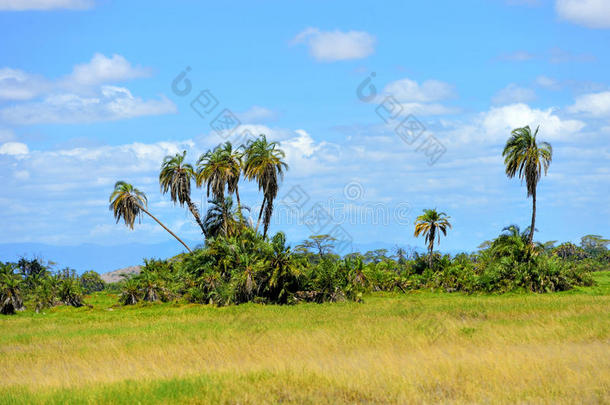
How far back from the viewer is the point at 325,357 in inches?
725

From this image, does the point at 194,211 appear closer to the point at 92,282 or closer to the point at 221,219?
the point at 221,219

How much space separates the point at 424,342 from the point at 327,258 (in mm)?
21834

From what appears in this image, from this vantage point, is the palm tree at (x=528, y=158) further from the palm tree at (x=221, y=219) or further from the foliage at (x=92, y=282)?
the foliage at (x=92, y=282)

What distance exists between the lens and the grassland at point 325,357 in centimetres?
1346

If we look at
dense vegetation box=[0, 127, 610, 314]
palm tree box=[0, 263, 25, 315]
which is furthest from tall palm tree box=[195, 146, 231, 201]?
palm tree box=[0, 263, 25, 315]

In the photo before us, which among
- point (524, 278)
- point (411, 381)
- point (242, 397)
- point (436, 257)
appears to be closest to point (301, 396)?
point (242, 397)

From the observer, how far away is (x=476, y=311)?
3009 cm

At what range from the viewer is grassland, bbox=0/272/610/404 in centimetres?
1346

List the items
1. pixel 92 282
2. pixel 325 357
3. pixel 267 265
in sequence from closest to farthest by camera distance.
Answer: pixel 325 357 < pixel 267 265 < pixel 92 282

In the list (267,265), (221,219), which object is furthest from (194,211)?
(267,265)

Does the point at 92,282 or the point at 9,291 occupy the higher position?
the point at 92,282

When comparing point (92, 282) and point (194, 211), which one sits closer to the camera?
point (194, 211)

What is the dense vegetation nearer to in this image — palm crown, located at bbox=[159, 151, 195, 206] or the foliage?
palm crown, located at bbox=[159, 151, 195, 206]

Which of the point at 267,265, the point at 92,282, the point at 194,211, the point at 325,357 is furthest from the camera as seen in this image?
the point at 92,282
